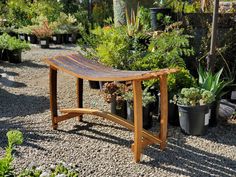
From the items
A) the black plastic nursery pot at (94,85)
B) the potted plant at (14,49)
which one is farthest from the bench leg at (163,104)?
the potted plant at (14,49)

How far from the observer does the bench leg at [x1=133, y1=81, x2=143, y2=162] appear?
3.08 m

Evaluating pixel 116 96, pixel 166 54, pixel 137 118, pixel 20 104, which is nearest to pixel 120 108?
pixel 116 96

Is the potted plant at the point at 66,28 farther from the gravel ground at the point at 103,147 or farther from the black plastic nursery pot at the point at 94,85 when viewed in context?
the gravel ground at the point at 103,147

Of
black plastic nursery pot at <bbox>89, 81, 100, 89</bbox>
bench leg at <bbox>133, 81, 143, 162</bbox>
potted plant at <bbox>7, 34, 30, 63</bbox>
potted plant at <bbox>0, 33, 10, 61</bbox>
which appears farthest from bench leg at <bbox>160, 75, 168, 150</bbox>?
potted plant at <bbox>0, 33, 10, 61</bbox>

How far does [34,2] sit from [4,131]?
9327mm

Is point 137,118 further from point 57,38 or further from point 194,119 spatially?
point 57,38

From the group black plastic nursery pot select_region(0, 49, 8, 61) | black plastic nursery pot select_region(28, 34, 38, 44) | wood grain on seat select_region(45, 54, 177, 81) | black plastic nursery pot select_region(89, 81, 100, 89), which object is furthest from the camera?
black plastic nursery pot select_region(28, 34, 38, 44)

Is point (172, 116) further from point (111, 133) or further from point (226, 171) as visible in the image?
point (226, 171)

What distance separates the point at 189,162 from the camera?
10.6 ft

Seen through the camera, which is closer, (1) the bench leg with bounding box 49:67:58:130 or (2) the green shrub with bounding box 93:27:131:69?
(1) the bench leg with bounding box 49:67:58:130

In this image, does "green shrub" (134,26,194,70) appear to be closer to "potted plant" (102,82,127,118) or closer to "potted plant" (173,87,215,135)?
"potted plant" (102,82,127,118)

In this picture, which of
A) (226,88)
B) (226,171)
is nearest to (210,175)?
(226,171)

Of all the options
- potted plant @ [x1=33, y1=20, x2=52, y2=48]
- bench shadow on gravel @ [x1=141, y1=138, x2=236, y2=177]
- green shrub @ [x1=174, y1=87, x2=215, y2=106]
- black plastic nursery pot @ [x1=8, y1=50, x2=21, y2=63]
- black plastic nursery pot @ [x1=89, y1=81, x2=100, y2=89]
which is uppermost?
potted plant @ [x1=33, y1=20, x2=52, y2=48]

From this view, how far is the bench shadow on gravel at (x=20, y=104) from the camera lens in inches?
179
